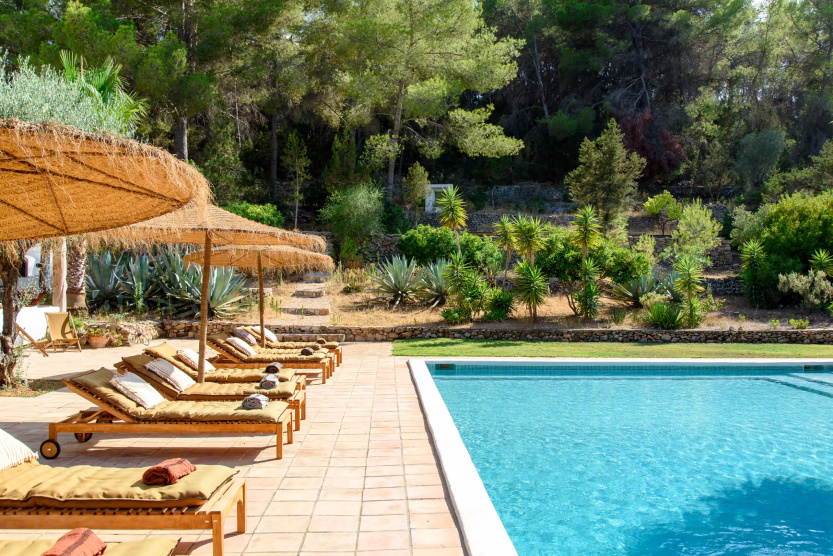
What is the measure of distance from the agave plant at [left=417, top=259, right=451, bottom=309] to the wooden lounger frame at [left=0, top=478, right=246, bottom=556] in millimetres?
12541

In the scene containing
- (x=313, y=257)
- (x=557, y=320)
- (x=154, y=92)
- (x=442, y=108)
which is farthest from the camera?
(x=442, y=108)

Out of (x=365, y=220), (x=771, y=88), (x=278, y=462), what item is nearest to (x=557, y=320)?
(x=365, y=220)

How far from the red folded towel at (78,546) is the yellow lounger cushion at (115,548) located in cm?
5

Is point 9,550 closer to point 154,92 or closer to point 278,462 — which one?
point 278,462

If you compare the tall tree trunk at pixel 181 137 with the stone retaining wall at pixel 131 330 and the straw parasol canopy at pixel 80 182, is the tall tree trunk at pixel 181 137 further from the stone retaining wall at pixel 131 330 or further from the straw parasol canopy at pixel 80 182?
the straw parasol canopy at pixel 80 182

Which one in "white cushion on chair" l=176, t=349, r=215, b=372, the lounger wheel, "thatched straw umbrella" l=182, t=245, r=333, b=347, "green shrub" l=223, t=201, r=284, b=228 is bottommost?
the lounger wheel

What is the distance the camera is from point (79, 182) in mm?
3893

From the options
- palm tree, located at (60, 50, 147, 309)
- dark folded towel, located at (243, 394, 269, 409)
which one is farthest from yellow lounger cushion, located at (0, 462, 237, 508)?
palm tree, located at (60, 50, 147, 309)

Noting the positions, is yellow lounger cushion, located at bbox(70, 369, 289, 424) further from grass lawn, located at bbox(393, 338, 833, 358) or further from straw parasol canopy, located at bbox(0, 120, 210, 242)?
grass lawn, located at bbox(393, 338, 833, 358)

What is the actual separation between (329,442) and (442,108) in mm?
20819

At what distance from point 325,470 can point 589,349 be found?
27.5 ft

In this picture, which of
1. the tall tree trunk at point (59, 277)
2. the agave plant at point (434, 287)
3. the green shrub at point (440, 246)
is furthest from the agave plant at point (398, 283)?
the tall tree trunk at point (59, 277)

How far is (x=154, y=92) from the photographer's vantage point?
1803 centimetres

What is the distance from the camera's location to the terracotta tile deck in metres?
3.30
